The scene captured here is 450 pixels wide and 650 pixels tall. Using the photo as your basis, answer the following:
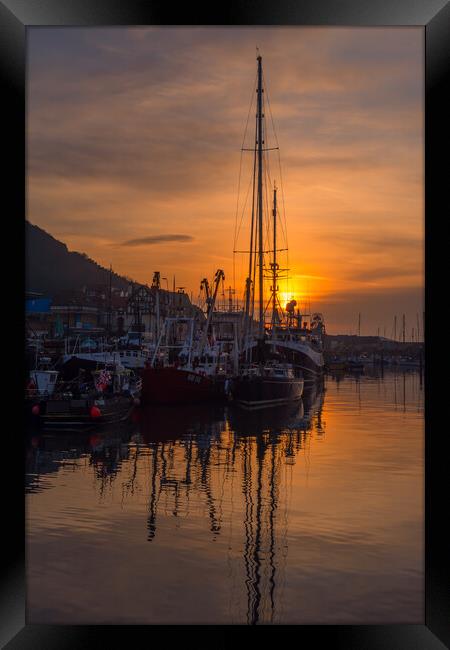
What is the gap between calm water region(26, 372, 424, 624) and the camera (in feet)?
27.2

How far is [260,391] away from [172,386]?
3509 millimetres

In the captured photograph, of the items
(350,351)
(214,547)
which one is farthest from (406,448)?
(350,351)

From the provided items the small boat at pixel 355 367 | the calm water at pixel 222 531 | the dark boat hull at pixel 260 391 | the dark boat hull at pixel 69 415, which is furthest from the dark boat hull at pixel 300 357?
the calm water at pixel 222 531

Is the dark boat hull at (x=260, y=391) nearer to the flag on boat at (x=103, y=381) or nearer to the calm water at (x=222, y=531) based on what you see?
the flag on boat at (x=103, y=381)

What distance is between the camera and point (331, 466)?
1883cm

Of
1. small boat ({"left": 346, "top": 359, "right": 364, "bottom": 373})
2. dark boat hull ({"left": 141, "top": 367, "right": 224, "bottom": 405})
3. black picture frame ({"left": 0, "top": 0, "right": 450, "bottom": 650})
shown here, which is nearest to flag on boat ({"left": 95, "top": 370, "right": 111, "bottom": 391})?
dark boat hull ({"left": 141, "top": 367, "right": 224, "bottom": 405})

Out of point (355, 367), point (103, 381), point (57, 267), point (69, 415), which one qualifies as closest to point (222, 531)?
point (69, 415)

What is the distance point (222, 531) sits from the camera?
455 inches

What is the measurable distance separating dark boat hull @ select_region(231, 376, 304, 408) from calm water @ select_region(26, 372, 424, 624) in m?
11.6
